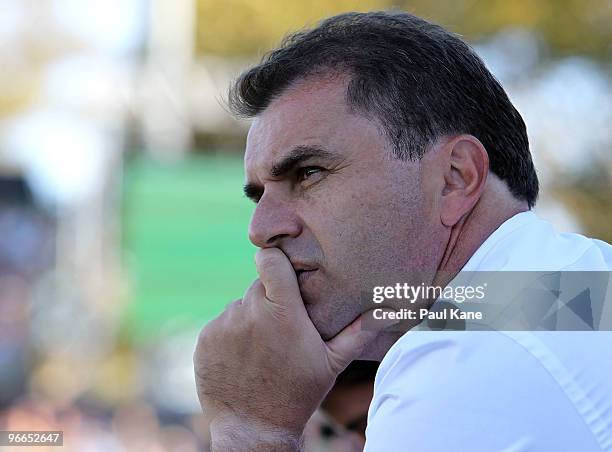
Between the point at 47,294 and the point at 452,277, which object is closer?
the point at 452,277

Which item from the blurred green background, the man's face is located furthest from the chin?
the blurred green background

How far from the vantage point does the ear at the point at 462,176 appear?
255cm

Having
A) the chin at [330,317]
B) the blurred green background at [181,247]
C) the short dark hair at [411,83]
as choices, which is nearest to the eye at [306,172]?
the short dark hair at [411,83]

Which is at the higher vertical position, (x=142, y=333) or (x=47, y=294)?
(x=47, y=294)

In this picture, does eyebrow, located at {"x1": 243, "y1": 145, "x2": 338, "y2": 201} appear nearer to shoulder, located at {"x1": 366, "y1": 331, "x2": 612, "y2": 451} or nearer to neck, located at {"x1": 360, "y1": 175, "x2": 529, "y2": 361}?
neck, located at {"x1": 360, "y1": 175, "x2": 529, "y2": 361}

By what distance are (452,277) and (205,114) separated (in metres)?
11.0

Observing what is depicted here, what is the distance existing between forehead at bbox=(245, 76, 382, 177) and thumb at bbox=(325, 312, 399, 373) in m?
0.47

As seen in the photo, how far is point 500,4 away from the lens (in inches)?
447

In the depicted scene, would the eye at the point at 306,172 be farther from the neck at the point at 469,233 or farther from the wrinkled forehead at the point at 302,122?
the neck at the point at 469,233

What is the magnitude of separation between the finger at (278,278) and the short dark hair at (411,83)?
1.39 ft

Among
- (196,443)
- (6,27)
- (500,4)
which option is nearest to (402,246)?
(196,443)

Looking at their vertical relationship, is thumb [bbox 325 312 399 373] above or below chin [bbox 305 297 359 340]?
below

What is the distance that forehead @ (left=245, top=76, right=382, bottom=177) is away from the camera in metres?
2.59

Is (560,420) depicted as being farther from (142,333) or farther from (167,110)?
(167,110)
